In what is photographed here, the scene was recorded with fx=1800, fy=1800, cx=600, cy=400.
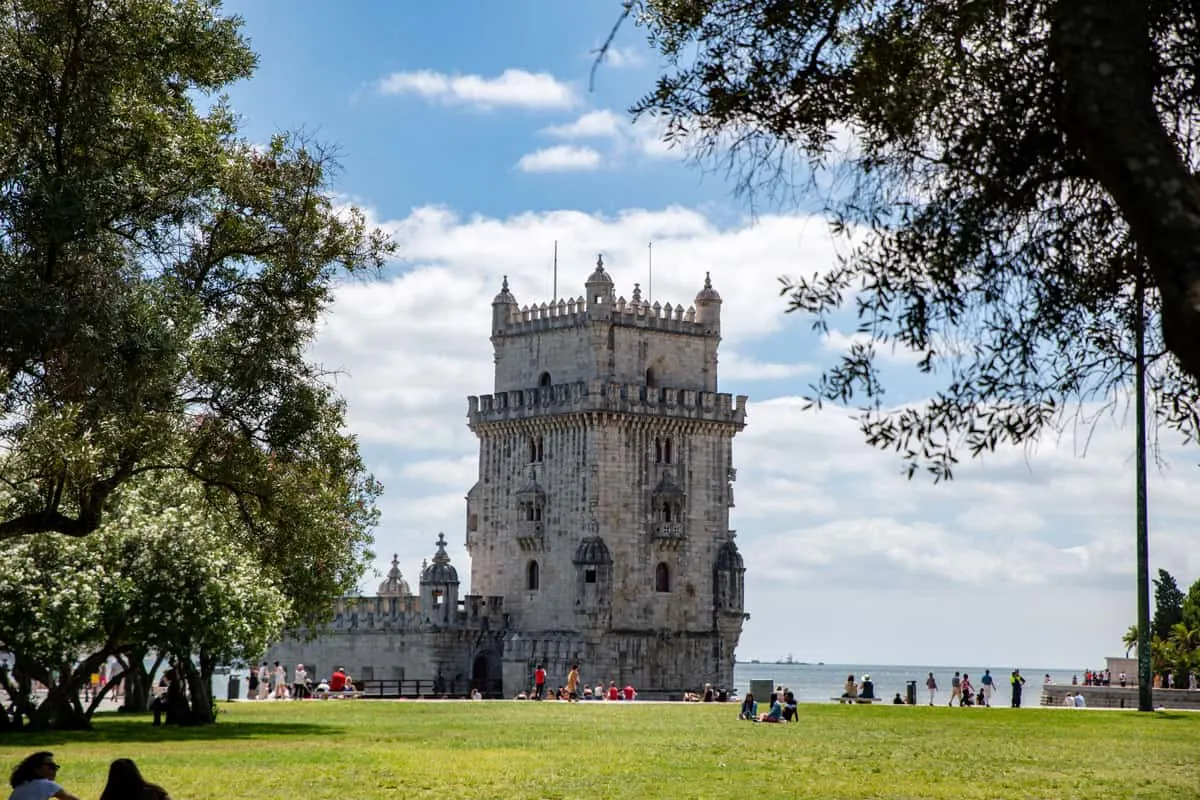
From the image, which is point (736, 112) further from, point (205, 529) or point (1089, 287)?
point (205, 529)

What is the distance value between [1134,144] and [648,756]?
21.5 metres

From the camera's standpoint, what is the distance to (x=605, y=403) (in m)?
78.1

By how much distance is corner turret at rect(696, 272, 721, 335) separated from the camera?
3246 inches

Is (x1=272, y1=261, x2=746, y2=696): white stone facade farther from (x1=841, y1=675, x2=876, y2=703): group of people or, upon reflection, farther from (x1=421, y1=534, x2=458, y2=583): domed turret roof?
(x1=841, y1=675, x2=876, y2=703): group of people

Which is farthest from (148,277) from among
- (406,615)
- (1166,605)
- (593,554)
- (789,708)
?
(1166,605)

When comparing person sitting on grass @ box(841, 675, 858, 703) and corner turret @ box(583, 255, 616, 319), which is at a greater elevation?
corner turret @ box(583, 255, 616, 319)

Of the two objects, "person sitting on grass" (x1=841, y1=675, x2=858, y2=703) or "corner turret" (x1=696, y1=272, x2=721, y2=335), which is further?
"corner turret" (x1=696, y1=272, x2=721, y2=335)

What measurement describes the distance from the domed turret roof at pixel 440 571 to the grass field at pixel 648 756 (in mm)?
33711

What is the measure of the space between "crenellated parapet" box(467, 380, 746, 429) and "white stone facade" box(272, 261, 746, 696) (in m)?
0.08

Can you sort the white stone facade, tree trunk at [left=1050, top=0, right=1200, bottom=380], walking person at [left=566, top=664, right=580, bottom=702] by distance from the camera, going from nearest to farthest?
tree trunk at [left=1050, top=0, right=1200, bottom=380], walking person at [left=566, top=664, right=580, bottom=702], the white stone facade

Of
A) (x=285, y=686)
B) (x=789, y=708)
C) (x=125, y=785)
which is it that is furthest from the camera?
(x=285, y=686)

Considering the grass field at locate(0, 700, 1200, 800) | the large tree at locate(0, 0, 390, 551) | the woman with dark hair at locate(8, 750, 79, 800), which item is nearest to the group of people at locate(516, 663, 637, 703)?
the grass field at locate(0, 700, 1200, 800)

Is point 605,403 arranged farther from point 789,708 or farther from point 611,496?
point 789,708

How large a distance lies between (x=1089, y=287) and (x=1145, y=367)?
773 mm
